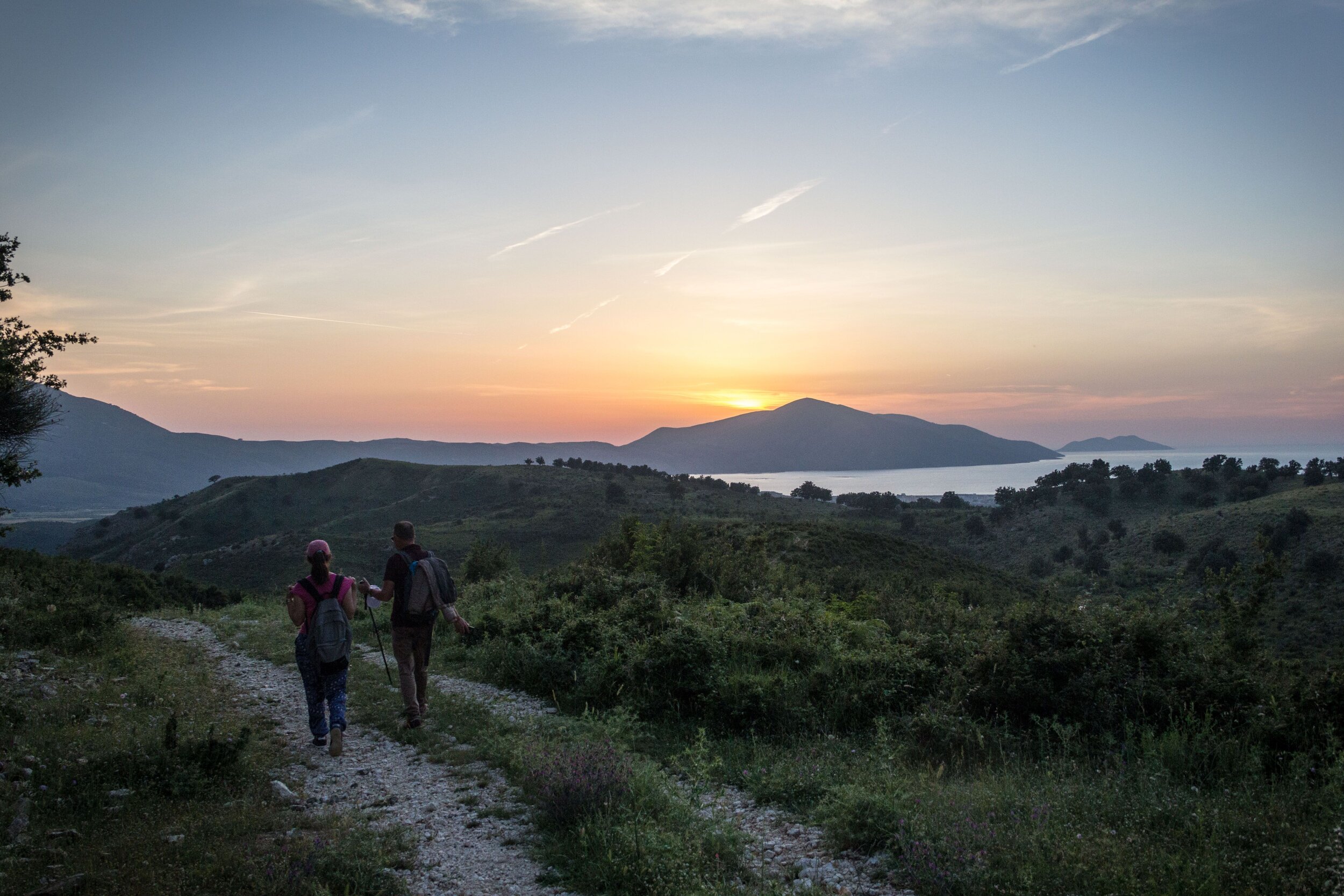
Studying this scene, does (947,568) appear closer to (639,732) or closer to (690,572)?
(690,572)

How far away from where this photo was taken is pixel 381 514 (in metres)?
81.0

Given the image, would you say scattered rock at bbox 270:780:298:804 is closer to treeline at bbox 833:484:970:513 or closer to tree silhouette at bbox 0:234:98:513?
tree silhouette at bbox 0:234:98:513

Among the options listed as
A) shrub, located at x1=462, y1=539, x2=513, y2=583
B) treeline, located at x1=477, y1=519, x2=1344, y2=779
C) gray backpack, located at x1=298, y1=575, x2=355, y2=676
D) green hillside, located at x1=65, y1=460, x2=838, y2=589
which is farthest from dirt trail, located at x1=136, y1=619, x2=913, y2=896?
green hillside, located at x1=65, y1=460, x2=838, y2=589

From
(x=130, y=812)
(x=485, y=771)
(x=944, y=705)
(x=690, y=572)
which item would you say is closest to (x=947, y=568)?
(x=690, y=572)

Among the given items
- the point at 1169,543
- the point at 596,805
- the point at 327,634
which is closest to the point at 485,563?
the point at 327,634

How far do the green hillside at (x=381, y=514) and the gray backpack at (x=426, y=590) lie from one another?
130 feet

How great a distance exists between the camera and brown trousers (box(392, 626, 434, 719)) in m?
7.99

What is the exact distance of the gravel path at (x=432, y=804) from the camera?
4.60 metres

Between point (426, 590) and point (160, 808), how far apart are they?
3.18 meters

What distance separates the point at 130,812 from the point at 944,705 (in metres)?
7.38

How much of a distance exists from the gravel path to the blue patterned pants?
27 centimetres

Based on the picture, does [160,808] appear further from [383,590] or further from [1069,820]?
[1069,820]

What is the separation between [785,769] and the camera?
6.21 m

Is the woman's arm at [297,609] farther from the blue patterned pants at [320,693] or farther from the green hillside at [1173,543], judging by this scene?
the green hillside at [1173,543]
